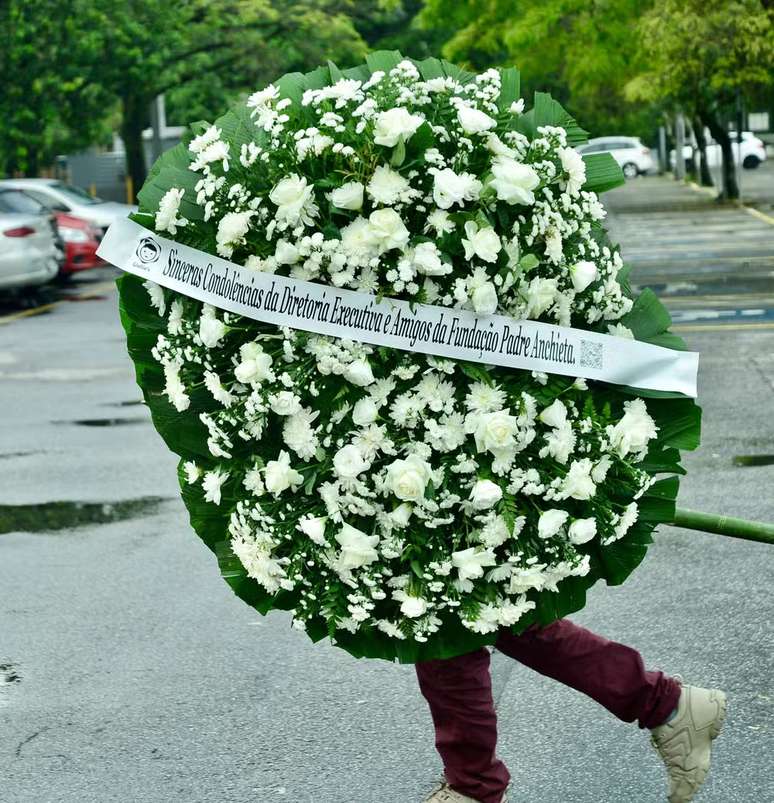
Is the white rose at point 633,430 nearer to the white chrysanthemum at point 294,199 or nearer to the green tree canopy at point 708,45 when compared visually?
the white chrysanthemum at point 294,199

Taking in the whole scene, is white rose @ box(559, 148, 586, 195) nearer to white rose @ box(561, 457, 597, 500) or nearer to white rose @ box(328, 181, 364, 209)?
white rose @ box(328, 181, 364, 209)

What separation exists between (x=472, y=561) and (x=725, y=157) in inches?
1348

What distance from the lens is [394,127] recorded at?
324cm

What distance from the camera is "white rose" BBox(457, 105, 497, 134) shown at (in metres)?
3.30

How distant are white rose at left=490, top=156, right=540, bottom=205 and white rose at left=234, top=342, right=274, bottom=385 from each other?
0.62 m

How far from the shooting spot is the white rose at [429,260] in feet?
10.8

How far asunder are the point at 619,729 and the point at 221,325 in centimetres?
187

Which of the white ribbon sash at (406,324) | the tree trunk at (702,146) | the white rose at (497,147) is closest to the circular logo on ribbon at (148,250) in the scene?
the white ribbon sash at (406,324)

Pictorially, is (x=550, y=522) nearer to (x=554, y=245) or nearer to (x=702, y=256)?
(x=554, y=245)

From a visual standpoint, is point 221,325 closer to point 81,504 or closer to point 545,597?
point 545,597

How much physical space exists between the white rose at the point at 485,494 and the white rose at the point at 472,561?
0.10m

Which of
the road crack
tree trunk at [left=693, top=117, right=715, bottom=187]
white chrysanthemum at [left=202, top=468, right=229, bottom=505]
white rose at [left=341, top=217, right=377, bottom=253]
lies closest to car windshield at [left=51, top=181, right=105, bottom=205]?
tree trunk at [left=693, top=117, right=715, bottom=187]

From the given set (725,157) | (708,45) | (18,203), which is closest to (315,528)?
(18,203)

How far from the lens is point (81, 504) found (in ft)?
26.0
